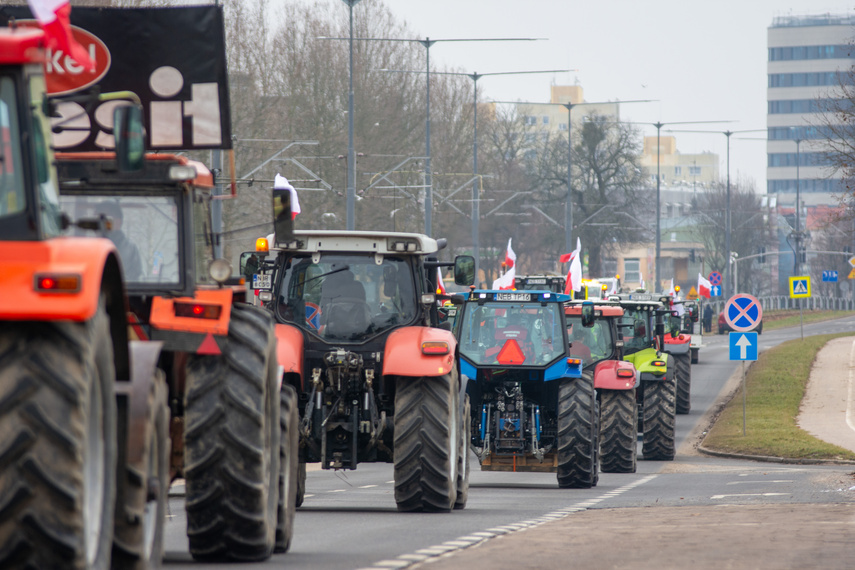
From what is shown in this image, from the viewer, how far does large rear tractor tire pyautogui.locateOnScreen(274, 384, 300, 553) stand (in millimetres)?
9188

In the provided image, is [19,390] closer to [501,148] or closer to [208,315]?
[208,315]

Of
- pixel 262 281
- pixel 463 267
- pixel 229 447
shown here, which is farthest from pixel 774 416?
pixel 229 447

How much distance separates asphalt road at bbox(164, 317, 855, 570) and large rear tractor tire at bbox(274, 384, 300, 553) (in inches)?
6.4

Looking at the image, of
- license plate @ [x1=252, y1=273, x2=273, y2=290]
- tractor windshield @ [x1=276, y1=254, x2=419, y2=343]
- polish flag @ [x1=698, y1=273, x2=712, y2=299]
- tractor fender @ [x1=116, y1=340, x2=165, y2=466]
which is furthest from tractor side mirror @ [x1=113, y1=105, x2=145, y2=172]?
polish flag @ [x1=698, y1=273, x2=712, y2=299]

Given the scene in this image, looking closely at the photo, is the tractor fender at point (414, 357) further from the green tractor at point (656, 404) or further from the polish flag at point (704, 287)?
the polish flag at point (704, 287)

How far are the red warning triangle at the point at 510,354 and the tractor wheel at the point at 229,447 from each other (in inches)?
392

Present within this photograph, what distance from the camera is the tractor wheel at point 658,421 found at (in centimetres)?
2403

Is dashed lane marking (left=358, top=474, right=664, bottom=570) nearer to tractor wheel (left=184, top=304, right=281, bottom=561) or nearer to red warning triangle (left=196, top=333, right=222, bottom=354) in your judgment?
tractor wheel (left=184, top=304, right=281, bottom=561)

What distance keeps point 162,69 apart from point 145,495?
5740mm

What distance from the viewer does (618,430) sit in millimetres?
20625

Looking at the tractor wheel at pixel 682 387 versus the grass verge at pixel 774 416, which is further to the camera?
the tractor wheel at pixel 682 387

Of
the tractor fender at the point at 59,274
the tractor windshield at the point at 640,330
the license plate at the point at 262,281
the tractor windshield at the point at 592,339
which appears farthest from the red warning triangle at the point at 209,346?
the tractor windshield at the point at 640,330

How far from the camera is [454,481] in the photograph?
1348cm

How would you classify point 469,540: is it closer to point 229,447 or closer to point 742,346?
point 229,447
